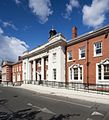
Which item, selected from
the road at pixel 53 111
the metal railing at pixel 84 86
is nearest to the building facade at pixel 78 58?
the metal railing at pixel 84 86

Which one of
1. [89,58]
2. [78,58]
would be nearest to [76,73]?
[78,58]

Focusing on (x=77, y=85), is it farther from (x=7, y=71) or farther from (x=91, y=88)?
(x=7, y=71)

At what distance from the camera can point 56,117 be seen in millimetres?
10469

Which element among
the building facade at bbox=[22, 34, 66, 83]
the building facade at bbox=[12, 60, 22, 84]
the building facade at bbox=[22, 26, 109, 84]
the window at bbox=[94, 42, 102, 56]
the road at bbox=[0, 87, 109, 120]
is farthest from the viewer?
the building facade at bbox=[12, 60, 22, 84]

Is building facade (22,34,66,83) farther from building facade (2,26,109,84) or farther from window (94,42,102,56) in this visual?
window (94,42,102,56)

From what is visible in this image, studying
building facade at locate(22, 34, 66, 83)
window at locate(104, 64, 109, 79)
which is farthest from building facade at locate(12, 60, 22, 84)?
window at locate(104, 64, 109, 79)

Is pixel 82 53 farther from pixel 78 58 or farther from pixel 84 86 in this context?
pixel 84 86

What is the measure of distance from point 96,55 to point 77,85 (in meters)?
4.60

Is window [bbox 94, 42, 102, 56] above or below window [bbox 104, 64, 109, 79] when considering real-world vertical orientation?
above

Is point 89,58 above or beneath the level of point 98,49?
beneath

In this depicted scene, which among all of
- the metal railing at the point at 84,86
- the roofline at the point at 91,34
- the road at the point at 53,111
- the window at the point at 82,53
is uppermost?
the roofline at the point at 91,34

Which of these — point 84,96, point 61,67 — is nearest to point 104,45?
point 84,96

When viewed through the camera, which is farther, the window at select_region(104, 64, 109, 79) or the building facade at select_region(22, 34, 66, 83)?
the building facade at select_region(22, 34, 66, 83)

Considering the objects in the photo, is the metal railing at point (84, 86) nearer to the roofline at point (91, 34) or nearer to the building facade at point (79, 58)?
the building facade at point (79, 58)
